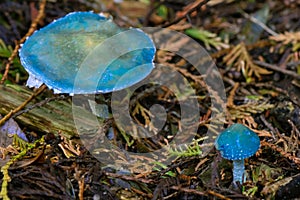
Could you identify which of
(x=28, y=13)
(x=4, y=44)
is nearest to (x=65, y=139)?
(x=4, y=44)

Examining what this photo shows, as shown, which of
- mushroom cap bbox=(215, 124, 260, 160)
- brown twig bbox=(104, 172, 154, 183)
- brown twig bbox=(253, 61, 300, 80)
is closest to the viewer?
mushroom cap bbox=(215, 124, 260, 160)

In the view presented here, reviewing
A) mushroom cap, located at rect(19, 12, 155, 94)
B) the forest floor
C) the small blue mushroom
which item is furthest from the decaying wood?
the small blue mushroom

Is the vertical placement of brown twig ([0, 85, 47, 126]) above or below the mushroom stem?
above

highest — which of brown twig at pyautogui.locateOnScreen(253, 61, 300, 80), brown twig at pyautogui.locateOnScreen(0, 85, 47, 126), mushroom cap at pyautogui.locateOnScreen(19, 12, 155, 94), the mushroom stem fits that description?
mushroom cap at pyautogui.locateOnScreen(19, 12, 155, 94)

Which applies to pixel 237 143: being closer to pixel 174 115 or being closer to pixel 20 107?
pixel 174 115

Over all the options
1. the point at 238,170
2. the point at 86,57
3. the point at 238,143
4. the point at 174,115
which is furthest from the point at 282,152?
the point at 86,57

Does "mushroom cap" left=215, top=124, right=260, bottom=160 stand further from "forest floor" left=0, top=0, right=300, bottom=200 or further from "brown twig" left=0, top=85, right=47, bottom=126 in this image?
"brown twig" left=0, top=85, right=47, bottom=126

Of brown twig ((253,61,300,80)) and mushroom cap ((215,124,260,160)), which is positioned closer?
mushroom cap ((215,124,260,160))
